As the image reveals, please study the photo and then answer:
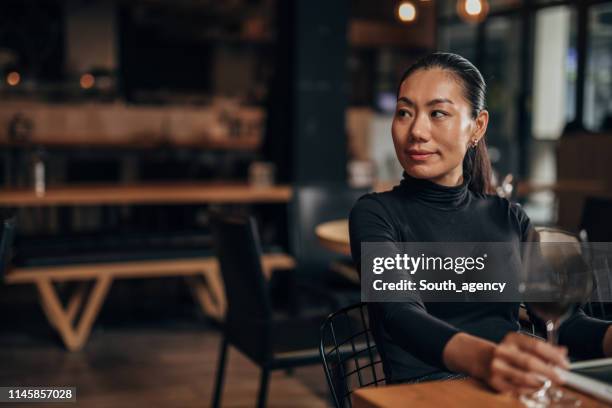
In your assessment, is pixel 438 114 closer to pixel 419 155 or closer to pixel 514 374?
pixel 419 155

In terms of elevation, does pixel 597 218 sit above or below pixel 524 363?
below

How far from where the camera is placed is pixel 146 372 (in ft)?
11.4

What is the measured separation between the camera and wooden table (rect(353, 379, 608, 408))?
952mm

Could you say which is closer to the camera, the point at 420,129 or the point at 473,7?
the point at 420,129

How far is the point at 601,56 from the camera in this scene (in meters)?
7.67

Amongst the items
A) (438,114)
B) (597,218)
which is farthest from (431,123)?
(597,218)

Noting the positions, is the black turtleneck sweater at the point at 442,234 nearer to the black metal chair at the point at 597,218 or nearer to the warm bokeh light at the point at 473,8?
the black metal chair at the point at 597,218

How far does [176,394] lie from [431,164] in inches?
83.7

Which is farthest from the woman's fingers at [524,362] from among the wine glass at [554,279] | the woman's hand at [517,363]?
the wine glass at [554,279]

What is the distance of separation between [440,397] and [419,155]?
0.52 meters

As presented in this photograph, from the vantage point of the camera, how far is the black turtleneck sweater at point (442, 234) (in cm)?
132

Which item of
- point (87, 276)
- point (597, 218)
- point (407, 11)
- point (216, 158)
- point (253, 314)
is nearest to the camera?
point (253, 314)

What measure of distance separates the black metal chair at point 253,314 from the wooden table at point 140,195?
64.1 inches

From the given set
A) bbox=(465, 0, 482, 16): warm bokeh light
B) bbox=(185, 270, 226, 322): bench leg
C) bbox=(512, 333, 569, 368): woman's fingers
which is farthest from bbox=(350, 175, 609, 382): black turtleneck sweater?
bbox=(465, 0, 482, 16): warm bokeh light
